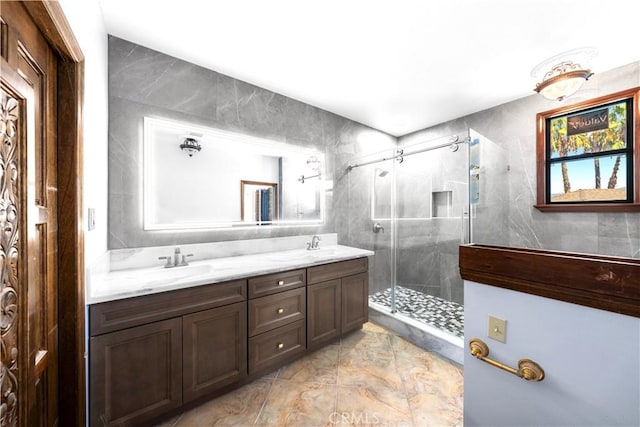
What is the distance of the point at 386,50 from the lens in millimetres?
1850

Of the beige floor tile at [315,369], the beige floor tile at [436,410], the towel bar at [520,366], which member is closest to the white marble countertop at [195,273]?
the beige floor tile at [315,369]

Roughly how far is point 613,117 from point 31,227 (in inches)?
152

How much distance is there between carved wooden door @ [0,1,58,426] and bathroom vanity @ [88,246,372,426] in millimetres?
265

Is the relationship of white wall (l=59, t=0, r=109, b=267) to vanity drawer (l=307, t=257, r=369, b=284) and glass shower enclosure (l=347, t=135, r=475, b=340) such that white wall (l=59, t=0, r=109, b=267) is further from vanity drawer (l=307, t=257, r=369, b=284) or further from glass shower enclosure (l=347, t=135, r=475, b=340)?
glass shower enclosure (l=347, t=135, r=475, b=340)

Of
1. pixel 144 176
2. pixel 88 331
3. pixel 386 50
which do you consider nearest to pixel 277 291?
pixel 88 331

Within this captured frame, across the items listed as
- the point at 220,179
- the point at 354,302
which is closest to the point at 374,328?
the point at 354,302

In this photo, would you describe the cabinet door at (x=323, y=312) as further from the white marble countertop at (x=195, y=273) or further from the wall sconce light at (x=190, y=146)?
the wall sconce light at (x=190, y=146)

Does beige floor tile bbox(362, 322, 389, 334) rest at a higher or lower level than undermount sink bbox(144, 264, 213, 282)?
lower

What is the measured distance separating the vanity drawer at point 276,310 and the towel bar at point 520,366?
51.6 inches

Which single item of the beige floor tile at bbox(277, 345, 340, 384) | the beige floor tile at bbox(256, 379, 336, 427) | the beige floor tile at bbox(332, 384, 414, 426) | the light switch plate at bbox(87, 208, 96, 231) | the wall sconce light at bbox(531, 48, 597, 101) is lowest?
the beige floor tile at bbox(332, 384, 414, 426)

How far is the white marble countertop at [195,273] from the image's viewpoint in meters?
1.29

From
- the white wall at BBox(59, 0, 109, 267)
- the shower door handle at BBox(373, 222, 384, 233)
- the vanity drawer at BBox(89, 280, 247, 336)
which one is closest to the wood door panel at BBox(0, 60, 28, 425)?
the white wall at BBox(59, 0, 109, 267)

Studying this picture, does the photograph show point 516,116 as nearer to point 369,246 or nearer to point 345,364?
point 369,246

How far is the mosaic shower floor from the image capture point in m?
2.53
